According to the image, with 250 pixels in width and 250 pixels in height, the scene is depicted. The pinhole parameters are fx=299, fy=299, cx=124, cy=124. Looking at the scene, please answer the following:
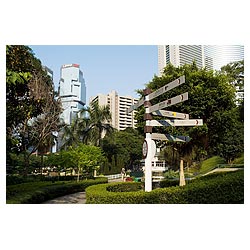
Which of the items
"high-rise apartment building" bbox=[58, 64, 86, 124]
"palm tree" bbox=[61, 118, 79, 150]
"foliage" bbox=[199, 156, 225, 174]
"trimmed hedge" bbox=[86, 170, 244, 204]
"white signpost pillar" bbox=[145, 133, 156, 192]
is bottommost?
"foliage" bbox=[199, 156, 225, 174]

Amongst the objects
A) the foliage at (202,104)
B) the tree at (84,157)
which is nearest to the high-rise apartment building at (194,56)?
the foliage at (202,104)

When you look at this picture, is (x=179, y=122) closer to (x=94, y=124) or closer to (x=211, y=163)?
(x=94, y=124)

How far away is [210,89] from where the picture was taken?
31.0ft

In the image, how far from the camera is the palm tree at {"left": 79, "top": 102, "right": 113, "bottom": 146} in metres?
19.3

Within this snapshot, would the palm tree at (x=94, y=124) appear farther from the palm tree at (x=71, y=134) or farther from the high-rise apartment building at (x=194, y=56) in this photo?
the high-rise apartment building at (x=194, y=56)

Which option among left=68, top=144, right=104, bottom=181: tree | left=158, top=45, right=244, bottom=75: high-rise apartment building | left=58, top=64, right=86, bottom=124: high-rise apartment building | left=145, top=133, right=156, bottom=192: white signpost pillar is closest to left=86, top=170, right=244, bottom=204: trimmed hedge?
left=145, top=133, right=156, bottom=192: white signpost pillar

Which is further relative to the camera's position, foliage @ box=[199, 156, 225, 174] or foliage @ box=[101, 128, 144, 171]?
foliage @ box=[101, 128, 144, 171]

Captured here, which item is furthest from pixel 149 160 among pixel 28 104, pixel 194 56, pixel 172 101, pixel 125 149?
pixel 125 149

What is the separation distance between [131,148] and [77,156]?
1524 centimetres

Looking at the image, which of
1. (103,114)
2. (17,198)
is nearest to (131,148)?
(103,114)

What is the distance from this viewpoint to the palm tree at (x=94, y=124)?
1927 centimetres

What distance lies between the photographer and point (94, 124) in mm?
19812

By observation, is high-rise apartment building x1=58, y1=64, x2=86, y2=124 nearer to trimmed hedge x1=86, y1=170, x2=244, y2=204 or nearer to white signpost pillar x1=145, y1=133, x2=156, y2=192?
white signpost pillar x1=145, y1=133, x2=156, y2=192
